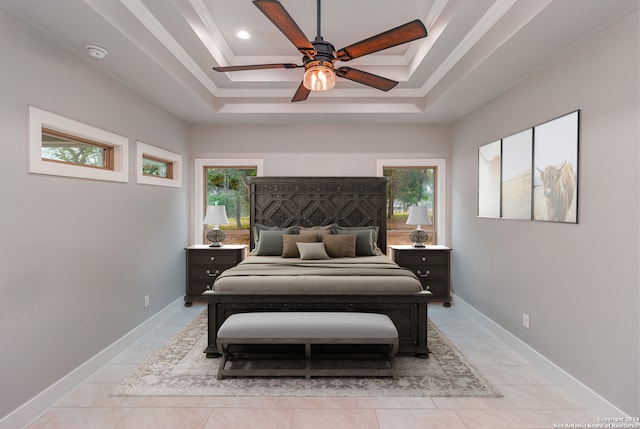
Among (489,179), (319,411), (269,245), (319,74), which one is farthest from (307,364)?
(489,179)

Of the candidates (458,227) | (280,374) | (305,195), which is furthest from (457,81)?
→ (280,374)

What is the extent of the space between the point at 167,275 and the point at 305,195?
2.18m

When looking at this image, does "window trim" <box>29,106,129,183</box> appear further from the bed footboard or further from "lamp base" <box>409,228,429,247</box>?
"lamp base" <box>409,228,429,247</box>

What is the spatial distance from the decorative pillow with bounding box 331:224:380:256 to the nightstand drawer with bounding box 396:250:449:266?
0.46 meters

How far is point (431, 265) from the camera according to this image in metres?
4.75

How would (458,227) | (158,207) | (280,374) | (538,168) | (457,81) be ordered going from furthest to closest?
(458,227)
(158,207)
(457,81)
(538,168)
(280,374)

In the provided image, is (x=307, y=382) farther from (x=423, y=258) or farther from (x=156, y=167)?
(x=156, y=167)

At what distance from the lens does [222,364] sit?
2764 millimetres

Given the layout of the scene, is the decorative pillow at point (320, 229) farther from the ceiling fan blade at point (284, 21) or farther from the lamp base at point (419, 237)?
the ceiling fan blade at point (284, 21)

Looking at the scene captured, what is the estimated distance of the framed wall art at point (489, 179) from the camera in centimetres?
376

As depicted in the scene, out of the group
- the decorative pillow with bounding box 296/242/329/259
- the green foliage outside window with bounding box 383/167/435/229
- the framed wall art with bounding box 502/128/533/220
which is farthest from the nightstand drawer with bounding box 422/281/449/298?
the decorative pillow with bounding box 296/242/329/259

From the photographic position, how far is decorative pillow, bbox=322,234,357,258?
4285mm

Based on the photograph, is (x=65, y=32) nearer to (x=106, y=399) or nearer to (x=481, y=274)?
(x=106, y=399)

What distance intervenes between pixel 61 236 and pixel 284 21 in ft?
7.55
